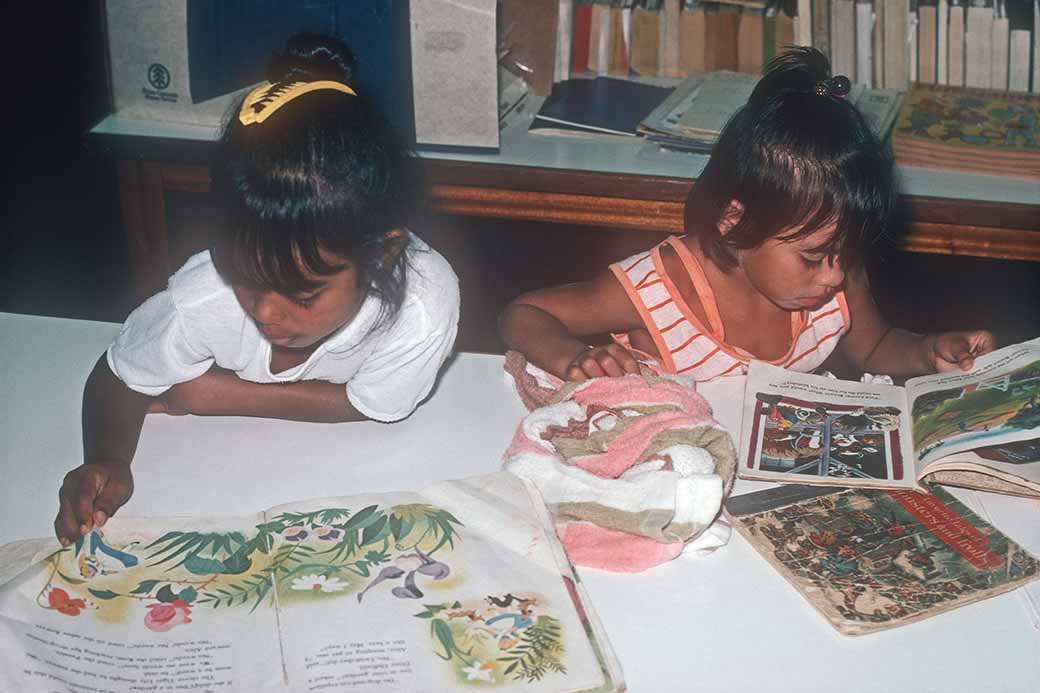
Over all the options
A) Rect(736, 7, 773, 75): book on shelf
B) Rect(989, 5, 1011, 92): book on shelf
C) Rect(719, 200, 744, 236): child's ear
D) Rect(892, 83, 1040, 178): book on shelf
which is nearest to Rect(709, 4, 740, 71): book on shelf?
Rect(736, 7, 773, 75): book on shelf

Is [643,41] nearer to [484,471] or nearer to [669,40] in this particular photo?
[669,40]

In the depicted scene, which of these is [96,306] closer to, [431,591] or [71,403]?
[71,403]

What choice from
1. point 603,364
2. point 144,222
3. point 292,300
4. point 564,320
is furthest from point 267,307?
point 144,222

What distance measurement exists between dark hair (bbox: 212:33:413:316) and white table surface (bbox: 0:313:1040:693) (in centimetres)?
18

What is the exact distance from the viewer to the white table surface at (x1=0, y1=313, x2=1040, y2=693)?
85cm

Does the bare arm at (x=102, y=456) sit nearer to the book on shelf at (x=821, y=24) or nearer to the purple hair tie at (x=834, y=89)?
the purple hair tie at (x=834, y=89)

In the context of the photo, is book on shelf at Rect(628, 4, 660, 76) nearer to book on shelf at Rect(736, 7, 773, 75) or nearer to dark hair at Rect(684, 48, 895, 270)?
book on shelf at Rect(736, 7, 773, 75)

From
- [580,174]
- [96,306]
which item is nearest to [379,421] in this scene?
[580,174]

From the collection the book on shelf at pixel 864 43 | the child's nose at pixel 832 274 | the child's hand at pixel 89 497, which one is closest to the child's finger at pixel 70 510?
the child's hand at pixel 89 497

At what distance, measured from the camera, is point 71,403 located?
3.78 ft

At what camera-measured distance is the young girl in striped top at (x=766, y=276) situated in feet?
4.22

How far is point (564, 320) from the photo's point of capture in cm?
141

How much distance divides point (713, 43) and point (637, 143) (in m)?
0.38

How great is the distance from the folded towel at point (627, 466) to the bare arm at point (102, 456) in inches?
14.3
